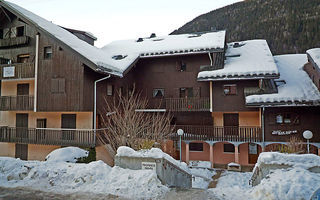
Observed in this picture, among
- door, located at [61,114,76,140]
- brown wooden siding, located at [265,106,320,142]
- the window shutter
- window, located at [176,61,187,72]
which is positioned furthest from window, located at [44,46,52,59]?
brown wooden siding, located at [265,106,320,142]

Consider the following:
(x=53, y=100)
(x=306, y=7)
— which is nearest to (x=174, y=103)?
(x=53, y=100)

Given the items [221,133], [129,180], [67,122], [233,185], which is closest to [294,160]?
[129,180]

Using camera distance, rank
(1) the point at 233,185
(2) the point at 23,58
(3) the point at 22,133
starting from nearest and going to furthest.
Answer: (1) the point at 233,185 < (3) the point at 22,133 < (2) the point at 23,58

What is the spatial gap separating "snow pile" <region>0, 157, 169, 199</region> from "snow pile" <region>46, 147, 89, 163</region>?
5.79 ft

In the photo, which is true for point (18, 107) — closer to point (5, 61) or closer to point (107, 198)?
point (5, 61)

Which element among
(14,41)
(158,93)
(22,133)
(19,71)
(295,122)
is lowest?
(22,133)

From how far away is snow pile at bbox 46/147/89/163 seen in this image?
1146 centimetres

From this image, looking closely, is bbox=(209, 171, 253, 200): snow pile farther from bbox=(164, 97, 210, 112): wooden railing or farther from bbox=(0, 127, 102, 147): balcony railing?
bbox=(0, 127, 102, 147): balcony railing

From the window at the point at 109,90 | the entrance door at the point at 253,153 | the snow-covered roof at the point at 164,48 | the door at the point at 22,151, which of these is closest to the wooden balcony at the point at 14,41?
the snow-covered roof at the point at 164,48

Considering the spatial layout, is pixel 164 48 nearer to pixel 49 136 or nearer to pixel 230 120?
pixel 230 120

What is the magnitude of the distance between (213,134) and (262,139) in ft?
11.8

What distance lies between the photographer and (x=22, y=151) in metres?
18.7

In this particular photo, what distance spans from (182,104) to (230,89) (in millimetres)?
4065

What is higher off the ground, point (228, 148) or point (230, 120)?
point (230, 120)
